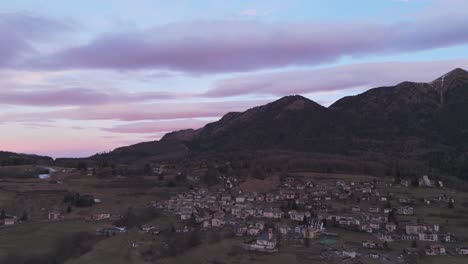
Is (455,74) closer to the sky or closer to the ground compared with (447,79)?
closer to the sky

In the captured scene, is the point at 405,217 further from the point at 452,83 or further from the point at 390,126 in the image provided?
the point at 452,83

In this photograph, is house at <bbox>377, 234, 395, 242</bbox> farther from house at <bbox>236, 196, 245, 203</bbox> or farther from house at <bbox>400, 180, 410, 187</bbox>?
house at <bbox>400, 180, 410, 187</bbox>

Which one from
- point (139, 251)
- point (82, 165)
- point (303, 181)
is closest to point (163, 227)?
point (139, 251)

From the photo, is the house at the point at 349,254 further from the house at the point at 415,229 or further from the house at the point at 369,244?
the house at the point at 415,229

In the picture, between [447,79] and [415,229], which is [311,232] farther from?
[447,79]

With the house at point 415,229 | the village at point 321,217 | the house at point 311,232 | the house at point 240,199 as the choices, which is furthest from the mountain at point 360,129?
the house at point 311,232

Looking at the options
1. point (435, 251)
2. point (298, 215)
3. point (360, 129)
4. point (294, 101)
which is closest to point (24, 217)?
point (298, 215)
